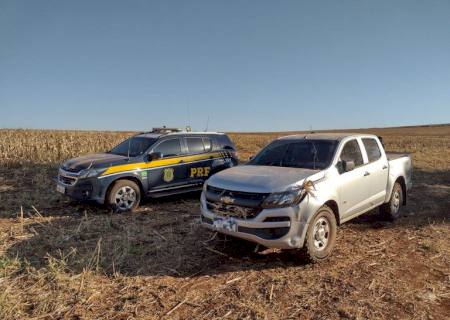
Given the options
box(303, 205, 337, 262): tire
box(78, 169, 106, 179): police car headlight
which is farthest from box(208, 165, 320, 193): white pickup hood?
box(78, 169, 106, 179): police car headlight

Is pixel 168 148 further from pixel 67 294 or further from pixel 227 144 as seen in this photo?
pixel 67 294

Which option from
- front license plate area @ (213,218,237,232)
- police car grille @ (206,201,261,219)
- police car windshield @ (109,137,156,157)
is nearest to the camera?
police car grille @ (206,201,261,219)

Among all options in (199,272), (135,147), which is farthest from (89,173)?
(199,272)

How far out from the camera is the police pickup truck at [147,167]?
7.89m

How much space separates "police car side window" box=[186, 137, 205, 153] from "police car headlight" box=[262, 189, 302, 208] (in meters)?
4.90

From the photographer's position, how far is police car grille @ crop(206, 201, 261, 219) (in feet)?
16.0

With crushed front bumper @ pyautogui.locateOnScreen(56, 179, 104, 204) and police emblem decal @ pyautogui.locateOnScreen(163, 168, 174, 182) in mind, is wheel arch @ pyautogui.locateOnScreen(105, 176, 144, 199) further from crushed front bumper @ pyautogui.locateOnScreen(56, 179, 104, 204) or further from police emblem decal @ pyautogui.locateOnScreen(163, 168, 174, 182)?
police emblem decal @ pyautogui.locateOnScreen(163, 168, 174, 182)

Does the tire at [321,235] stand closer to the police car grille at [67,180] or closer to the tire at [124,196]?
the tire at [124,196]

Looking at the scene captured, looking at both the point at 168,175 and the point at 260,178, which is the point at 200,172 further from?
the point at 260,178

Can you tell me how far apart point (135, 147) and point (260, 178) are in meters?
4.75

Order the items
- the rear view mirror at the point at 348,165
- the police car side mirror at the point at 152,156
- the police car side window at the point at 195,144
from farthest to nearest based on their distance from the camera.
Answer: the police car side window at the point at 195,144 < the police car side mirror at the point at 152,156 < the rear view mirror at the point at 348,165

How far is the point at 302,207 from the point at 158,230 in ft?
9.86

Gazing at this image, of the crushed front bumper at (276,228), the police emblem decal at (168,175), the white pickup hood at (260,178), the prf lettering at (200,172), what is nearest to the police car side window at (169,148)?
the police emblem decal at (168,175)

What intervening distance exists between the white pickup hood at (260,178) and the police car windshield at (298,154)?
1.11 ft
